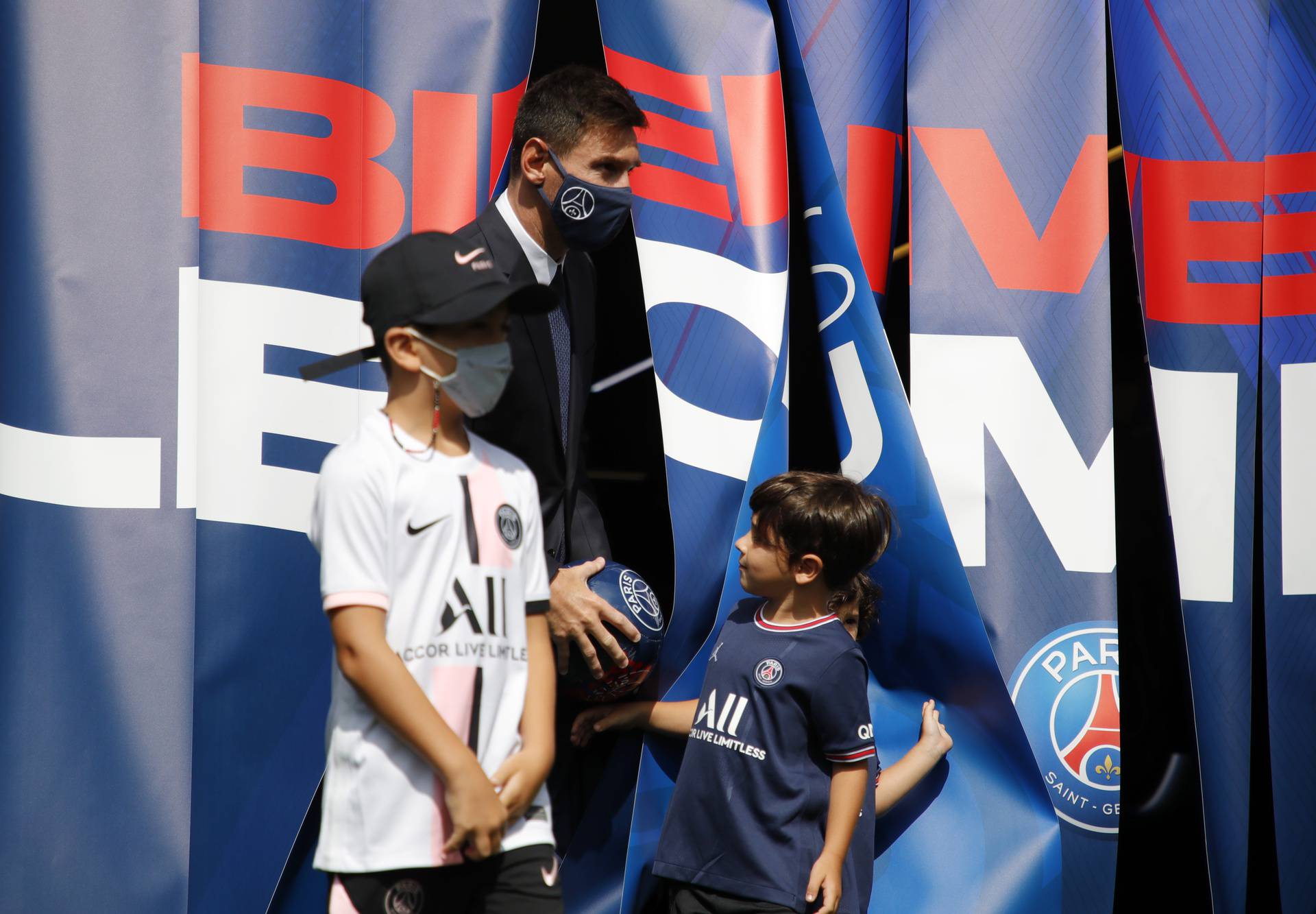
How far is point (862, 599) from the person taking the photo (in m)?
2.26

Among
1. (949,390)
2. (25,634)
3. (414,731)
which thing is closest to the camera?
(414,731)

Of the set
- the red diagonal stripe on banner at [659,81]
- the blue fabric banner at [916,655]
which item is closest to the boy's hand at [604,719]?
the blue fabric banner at [916,655]

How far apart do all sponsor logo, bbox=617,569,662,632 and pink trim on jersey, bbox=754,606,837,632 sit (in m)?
0.18

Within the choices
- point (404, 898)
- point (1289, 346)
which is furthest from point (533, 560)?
point (1289, 346)

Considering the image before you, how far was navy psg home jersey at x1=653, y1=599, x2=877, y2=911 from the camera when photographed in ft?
6.16

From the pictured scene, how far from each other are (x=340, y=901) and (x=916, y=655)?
129cm

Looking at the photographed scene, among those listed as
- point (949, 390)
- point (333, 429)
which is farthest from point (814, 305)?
point (333, 429)

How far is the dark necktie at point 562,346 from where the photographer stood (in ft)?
7.12

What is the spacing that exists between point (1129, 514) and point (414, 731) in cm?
230

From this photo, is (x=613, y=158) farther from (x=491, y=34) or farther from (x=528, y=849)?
(x=528, y=849)

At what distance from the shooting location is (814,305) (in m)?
2.51

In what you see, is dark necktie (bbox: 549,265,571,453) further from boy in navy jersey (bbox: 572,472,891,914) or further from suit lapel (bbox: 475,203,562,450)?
boy in navy jersey (bbox: 572,472,891,914)

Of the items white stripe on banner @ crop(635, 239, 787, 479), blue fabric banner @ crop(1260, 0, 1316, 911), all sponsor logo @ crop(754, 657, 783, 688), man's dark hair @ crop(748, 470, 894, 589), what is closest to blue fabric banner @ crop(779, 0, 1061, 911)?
white stripe on banner @ crop(635, 239, 787, 479)

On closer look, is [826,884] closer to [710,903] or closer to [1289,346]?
[710,903]
